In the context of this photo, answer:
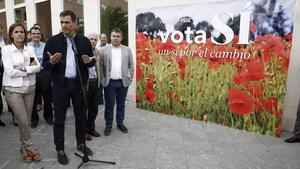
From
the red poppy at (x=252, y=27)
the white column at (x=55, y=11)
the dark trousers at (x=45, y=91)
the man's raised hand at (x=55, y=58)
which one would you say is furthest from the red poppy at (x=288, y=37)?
the white column at (x=55, y=11)

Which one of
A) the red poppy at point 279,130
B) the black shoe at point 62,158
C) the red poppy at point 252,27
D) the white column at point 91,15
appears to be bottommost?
the black shoe at point 62,158

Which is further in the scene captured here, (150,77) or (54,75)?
(150,77)

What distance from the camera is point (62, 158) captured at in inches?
128

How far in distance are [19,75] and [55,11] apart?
5.69 m

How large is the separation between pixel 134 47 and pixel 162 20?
125cm

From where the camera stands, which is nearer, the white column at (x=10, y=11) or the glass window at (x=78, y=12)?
the glass window at (x=78, y=12)

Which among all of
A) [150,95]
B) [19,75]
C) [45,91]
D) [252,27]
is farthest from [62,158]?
[252,27]

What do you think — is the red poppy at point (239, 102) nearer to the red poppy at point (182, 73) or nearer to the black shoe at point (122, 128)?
the red poppy at point (182, 73)

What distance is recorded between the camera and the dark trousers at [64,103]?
3.12 metres

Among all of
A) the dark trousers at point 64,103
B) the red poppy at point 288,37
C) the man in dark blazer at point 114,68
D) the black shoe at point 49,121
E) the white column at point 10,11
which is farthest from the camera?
the white column at point 10,11

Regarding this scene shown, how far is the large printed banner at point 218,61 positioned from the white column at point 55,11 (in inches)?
136

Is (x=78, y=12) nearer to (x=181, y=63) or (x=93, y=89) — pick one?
(x=181, y=63)

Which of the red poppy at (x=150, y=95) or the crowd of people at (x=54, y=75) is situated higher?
the crowd of people at (x=54, y=75)

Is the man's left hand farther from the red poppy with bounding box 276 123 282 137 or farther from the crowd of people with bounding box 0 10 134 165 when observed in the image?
the red poppy with bounding box 276 123 282 137
